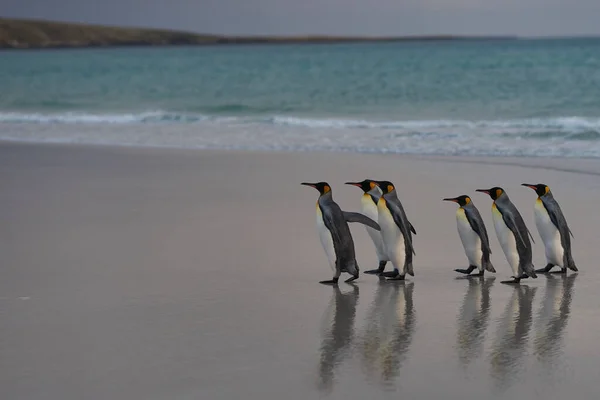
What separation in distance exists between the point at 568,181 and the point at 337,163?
256 centimetres

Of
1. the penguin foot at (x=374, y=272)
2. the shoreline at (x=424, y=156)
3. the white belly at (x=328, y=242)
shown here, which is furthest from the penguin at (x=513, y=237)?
the shoreline at (x=424, y=156)

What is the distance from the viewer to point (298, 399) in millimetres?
3375

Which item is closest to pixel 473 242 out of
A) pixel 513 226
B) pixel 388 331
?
pixel 513 226

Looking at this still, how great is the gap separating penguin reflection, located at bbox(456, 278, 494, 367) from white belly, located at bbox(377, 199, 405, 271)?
37cm

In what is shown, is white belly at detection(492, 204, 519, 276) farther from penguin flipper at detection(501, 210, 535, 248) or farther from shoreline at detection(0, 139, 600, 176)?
shoreline at detection(0, 139, 600, 176)

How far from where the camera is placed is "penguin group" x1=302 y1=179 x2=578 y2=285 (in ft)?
16.6

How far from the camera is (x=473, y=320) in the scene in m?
4.34

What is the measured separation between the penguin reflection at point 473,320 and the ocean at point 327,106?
6.21m

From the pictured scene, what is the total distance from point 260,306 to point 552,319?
50.8 inches

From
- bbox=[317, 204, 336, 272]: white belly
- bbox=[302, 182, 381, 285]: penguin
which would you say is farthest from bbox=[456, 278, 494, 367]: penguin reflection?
bbox=[317, 204, 336, 272]: white belly

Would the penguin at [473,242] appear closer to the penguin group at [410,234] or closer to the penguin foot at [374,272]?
the penguin group at [410,234]

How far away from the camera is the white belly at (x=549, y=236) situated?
524 cm

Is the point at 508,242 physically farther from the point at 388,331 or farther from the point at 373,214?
the point at 388,331

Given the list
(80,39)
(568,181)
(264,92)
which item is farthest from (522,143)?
(80,39)
